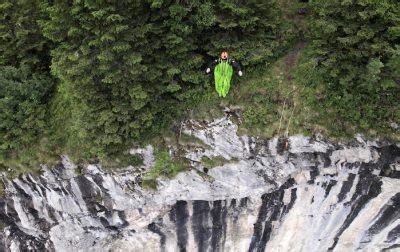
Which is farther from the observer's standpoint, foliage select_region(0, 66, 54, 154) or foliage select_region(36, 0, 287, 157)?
foliage select_region(0, 66, 54, 154)

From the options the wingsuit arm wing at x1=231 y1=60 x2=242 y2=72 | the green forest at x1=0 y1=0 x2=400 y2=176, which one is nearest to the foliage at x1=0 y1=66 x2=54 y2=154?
the green forest at x1=0 y1=0 x2=400 y2=176

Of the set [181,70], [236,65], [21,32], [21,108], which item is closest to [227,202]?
[236,65]

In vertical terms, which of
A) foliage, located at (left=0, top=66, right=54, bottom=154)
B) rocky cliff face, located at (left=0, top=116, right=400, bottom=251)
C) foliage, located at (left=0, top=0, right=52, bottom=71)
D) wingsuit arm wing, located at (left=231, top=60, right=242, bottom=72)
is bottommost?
rocky cliff face, located at (left=0, top=116, right=400, bottom=251)

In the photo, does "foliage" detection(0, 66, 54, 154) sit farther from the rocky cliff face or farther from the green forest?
the rocky cliff face

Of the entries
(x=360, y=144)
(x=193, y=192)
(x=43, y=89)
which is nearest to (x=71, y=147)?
(x=43, y=89)

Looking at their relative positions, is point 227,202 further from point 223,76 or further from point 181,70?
point 181,70
